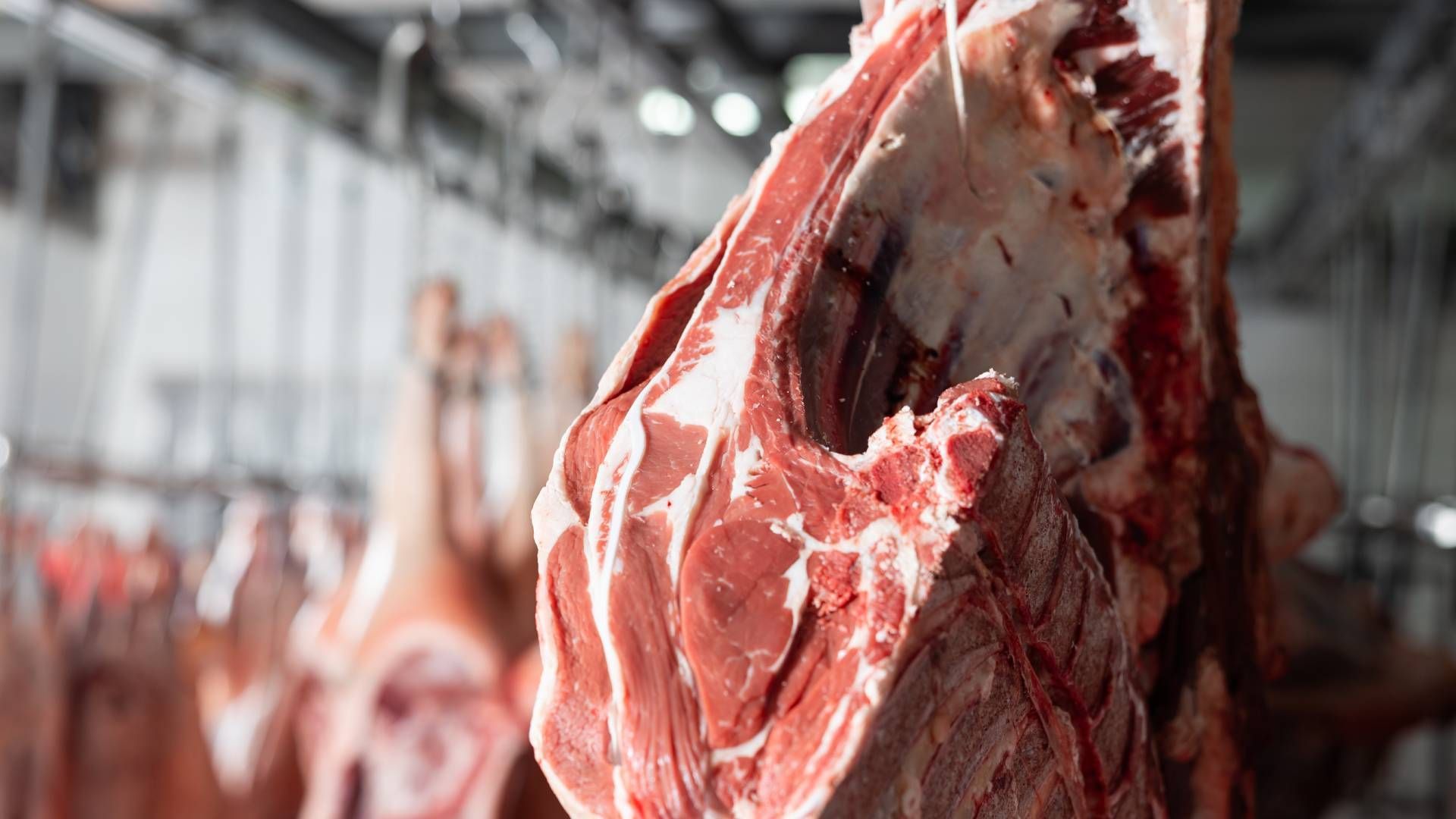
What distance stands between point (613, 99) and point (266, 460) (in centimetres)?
447

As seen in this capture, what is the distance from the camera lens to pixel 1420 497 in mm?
2195

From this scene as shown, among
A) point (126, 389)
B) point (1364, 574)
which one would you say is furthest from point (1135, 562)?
point (126, 389)

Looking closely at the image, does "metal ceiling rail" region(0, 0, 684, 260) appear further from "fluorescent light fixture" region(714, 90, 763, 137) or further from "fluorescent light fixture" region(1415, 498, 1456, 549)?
"fluorescent light fixture" region(1415, 498, 1456, 549)

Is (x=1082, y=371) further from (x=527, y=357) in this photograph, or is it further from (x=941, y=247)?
(x=527, y=357)

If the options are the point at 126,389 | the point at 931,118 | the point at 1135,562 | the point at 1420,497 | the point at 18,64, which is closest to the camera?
the point at 931,118

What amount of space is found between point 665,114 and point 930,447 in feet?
7.30

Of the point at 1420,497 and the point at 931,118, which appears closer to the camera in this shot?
the point at 931,118

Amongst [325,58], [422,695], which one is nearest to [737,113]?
[325,58]

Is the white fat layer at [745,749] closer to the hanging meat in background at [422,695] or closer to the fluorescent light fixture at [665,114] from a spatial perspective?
the hanging meat in background at [422,695]

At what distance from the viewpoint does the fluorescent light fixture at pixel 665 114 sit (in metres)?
2.54

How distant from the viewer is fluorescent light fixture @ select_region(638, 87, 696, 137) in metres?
2.54

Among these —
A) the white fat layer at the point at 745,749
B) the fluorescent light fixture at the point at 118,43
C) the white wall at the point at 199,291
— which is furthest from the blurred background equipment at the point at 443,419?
the white wall at the point at 199,291

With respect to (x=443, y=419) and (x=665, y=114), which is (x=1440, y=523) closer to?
(x=443, y=419)

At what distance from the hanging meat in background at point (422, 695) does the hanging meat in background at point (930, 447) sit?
0.87 metres
